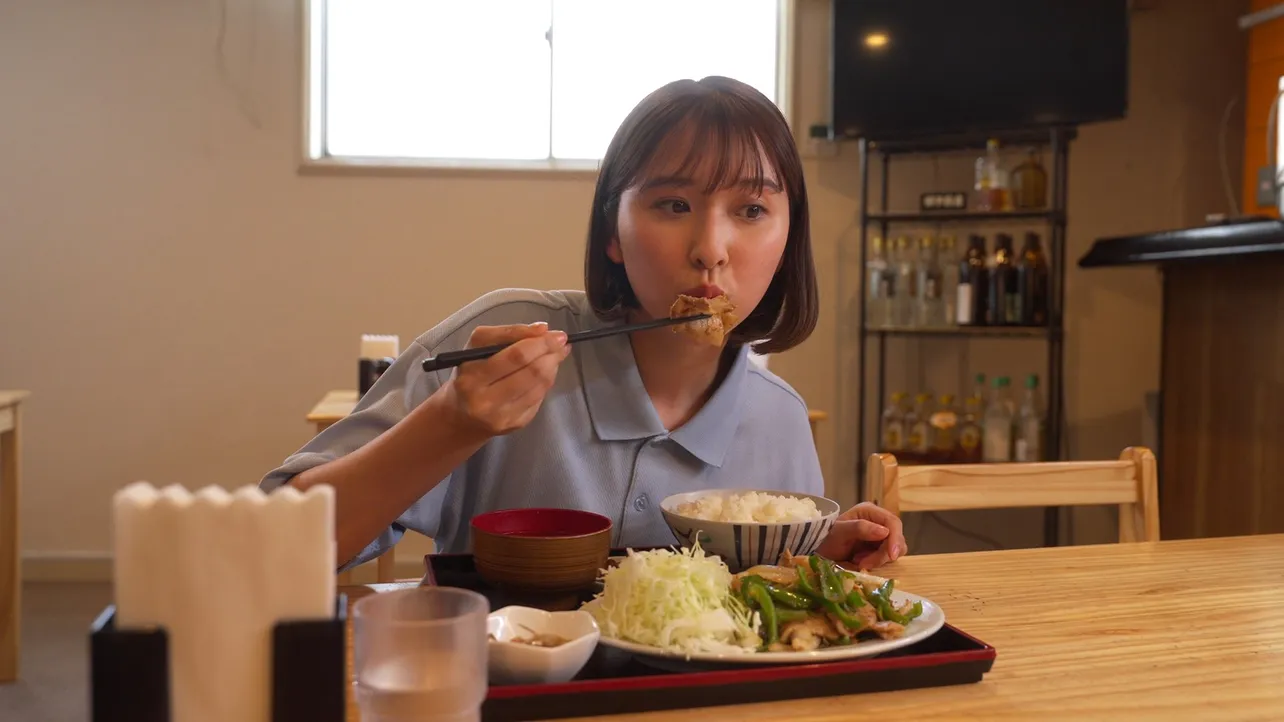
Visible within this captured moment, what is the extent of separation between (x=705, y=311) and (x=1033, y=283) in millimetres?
3059

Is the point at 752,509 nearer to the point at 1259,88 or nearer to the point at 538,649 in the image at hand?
the point at 538,649

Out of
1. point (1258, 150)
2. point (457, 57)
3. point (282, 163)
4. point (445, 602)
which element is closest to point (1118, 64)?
point (1258, 150)

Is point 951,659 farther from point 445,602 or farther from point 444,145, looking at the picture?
point 444,145

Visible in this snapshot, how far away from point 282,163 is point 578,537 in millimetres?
3566

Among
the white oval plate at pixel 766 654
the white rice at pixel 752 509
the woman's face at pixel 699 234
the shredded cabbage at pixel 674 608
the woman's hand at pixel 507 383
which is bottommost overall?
the white oval plate at pixel 766 654

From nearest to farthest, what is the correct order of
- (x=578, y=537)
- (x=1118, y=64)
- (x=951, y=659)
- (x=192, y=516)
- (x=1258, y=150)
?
(x=192, y=516), (x=951, y=659), (x=578, y=537), (x=1118, y=64), (x=1258, y=150)

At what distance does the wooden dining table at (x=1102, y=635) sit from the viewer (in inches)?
29.7

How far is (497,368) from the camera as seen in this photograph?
0.99m

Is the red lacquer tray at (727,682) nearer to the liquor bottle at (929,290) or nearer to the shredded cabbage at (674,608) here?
the shredded cabbage at (674,608)

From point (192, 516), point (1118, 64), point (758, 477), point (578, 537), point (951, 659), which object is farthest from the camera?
point (1118, 64)

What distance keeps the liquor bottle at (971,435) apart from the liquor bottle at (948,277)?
14.4 inches

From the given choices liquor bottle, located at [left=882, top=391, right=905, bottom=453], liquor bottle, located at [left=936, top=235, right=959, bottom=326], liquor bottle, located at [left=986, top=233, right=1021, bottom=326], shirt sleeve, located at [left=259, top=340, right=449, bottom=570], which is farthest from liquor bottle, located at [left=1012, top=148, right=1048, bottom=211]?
shirt sleeve, located at [left=259, top=340, right=449, bottom=570]

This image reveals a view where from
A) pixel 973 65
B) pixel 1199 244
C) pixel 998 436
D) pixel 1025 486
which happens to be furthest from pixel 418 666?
pixel 973 65

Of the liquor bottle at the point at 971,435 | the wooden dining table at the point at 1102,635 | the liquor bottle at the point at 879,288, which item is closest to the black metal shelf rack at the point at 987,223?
the liquor bottle at the point at 879,288
